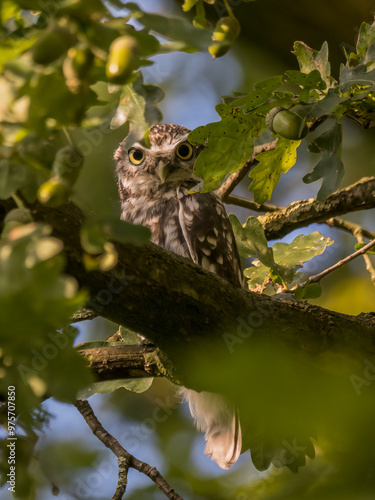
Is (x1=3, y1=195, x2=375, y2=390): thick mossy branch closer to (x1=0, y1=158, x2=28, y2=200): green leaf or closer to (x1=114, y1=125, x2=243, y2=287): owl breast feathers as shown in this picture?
(x1=0, y1=158, x2=28, y2=200): green leaf

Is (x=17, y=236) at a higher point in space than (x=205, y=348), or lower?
higher

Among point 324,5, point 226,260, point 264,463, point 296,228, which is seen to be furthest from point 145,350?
point 324,5

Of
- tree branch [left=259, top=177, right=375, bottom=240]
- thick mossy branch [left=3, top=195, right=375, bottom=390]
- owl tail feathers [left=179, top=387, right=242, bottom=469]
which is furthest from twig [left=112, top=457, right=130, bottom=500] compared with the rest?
tree branch [left=259, top=177, right=375, bottom=240]

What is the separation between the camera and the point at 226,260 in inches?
108

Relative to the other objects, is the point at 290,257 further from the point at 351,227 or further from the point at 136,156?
the point at 136,156

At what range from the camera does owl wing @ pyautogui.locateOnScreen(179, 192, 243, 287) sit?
2734mm

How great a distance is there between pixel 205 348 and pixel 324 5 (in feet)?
9.35

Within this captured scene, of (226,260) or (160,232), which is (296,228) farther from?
(160,232)

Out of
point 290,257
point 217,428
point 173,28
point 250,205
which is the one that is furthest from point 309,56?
point 217,428

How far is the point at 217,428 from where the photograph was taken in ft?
9.38

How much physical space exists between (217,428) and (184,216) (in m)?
1.07

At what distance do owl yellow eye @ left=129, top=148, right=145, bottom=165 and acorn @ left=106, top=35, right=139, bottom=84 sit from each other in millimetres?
2893

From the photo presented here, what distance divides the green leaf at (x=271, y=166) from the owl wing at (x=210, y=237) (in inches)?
34.6

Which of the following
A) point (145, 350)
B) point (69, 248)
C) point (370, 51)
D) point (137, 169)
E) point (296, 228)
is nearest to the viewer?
point (69, 248)
